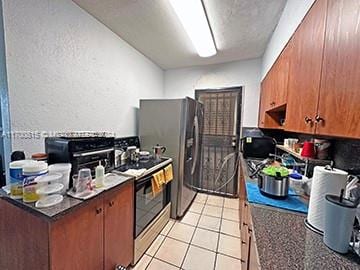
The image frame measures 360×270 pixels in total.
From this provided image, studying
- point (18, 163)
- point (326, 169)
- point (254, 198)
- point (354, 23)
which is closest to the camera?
point (354, 23)

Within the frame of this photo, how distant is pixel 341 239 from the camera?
73cm

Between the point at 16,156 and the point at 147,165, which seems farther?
the point at 147,165

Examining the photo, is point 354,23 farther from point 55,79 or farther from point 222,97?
point 222,97

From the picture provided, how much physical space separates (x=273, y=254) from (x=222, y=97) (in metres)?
2.88

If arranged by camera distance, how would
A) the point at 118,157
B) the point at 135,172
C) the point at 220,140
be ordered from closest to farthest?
the point at 135,172
the point at 118,157
the point at 220,140

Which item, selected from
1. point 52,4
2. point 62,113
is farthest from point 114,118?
point 52,4

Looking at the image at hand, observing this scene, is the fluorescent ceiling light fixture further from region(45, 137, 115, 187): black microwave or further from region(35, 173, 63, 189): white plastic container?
region(35, 173, 63, 189): white plastic container

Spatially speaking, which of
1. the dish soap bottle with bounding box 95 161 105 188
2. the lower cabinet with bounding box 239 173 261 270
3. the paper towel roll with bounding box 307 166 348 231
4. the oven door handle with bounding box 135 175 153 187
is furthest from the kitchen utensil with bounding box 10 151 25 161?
the paper towel roll with bounding box 307 166 348 231

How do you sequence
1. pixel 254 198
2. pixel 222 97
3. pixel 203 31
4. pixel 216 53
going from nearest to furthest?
pixel 254 198
pixel 203 31
pixel 216 53
pixel 222 97

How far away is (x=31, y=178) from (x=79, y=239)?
493 millimetres

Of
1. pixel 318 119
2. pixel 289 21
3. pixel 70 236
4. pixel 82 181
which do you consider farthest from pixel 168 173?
pixel 289 21

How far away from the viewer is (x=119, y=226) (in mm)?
1468

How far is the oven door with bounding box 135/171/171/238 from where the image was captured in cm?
172

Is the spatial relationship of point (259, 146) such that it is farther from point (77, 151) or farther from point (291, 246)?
point (77, 151)
